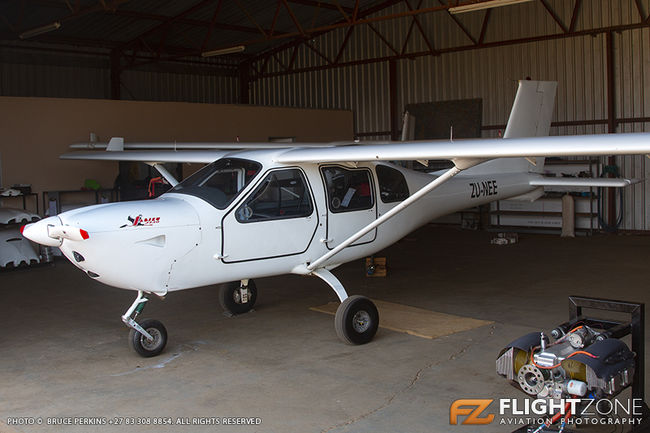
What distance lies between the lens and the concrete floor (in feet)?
15.8

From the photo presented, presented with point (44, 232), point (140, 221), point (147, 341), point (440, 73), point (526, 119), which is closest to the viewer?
point (44, 232)

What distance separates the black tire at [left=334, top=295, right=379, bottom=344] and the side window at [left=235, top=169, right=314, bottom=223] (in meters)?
1.03

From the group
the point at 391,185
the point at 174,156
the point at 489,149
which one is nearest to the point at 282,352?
the point at 391,185

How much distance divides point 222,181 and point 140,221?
3.49 feet

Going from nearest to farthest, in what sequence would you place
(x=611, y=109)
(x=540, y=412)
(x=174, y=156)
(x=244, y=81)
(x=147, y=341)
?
1. (x=540, y=412)
2. (x=147, y=341)
3. (x=174, y=156)
4. (x=611, y=109)
5. (x=244, y=81)

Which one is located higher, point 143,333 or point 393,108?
point 393,108

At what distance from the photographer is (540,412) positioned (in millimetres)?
4188

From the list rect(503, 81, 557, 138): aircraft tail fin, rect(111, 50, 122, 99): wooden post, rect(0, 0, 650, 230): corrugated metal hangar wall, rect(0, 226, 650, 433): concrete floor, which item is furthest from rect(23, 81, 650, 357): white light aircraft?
rect(111, 50, 122, 99): wooden post

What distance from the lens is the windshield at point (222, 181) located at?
6.30 m

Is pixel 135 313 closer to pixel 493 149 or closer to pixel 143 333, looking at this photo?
pixel 143 333

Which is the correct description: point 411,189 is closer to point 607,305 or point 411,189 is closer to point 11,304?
point 607,305

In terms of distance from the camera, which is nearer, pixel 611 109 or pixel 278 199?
pixel 278 199

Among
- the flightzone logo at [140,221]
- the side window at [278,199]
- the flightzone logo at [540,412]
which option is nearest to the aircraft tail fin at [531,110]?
the side window at [278,199]

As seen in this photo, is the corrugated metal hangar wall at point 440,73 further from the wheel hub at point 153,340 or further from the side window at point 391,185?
the wheel hub at point 153,340
